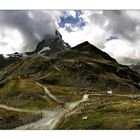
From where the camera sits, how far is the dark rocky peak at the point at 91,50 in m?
14.8

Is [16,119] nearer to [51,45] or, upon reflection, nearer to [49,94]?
[49,94]

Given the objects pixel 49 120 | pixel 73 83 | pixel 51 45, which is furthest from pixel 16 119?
pixel 51 45

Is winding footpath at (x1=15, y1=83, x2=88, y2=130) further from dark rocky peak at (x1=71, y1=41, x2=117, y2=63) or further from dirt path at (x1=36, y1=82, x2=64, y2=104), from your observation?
dark rocky peak at (x1=71, y1=41, x2=117, y2=63)

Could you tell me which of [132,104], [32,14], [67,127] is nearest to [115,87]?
[132,104]

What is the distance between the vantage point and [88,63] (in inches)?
590

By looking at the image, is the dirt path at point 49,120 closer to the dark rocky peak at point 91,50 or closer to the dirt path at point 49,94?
the dirt path at point 49,94

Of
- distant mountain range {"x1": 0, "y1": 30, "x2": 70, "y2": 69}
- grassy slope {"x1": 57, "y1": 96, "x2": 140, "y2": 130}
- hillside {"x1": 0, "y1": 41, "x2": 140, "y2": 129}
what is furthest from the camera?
distant mountain range {"x1": 0, "y1": 30, "x2": 70, "y2": 69}

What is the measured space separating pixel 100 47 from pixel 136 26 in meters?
1.01

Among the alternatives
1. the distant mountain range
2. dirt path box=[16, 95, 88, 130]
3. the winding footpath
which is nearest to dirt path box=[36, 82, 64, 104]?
the winding footpath

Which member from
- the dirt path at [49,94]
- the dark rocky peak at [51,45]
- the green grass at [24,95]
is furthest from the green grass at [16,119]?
the dark rocky peak at [51,45]

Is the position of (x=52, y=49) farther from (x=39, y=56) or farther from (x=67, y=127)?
(x=67, y=127)

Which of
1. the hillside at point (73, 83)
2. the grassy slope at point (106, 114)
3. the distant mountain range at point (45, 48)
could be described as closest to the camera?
the grassy slope at point (106, 114)

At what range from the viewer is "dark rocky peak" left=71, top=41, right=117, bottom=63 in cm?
1481

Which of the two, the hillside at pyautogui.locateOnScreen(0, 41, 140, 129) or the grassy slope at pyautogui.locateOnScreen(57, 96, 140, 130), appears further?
the hillside at pyautogui.locateOnScreen(0, 41, 140, 129)
